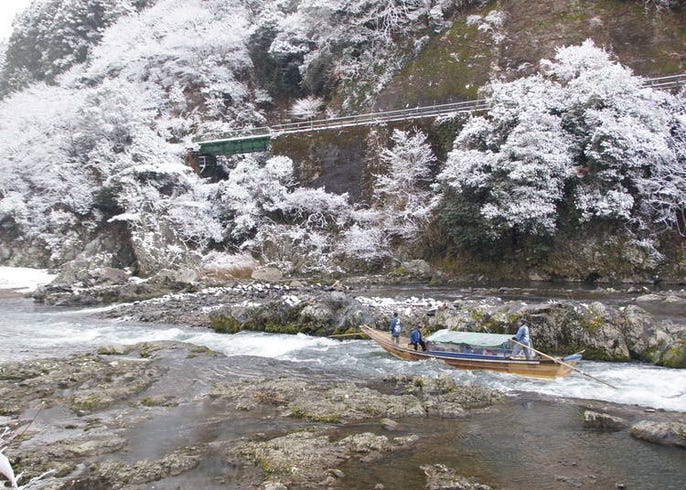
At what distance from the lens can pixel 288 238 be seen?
32.4 meters

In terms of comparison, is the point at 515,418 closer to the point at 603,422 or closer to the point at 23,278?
the point at 603,422

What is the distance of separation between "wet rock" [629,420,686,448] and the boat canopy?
4488mm

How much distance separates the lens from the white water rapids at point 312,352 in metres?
11.6

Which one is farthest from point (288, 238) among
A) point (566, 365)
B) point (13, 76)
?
point (13, 76)

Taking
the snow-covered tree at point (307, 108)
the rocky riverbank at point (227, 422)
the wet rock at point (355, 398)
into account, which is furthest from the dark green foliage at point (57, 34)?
the wet rock at point (355, 398)

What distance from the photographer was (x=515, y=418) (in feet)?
33.7

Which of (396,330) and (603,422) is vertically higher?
(396,330)

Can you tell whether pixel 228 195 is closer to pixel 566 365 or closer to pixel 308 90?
pixel 308 90

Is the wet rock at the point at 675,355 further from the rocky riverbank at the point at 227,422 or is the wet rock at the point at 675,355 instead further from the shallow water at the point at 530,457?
the shallow water at the point at 530,457

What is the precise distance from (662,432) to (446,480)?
4.48 m

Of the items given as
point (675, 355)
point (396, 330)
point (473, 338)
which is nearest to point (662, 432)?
point (675, 355)

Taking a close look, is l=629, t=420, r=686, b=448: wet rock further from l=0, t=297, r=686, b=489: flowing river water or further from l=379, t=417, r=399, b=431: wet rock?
l=379, t=417, r=399, b=431: wet rock

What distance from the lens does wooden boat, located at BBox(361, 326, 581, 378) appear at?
12.5 meters

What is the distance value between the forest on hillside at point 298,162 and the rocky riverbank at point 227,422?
14297mm
